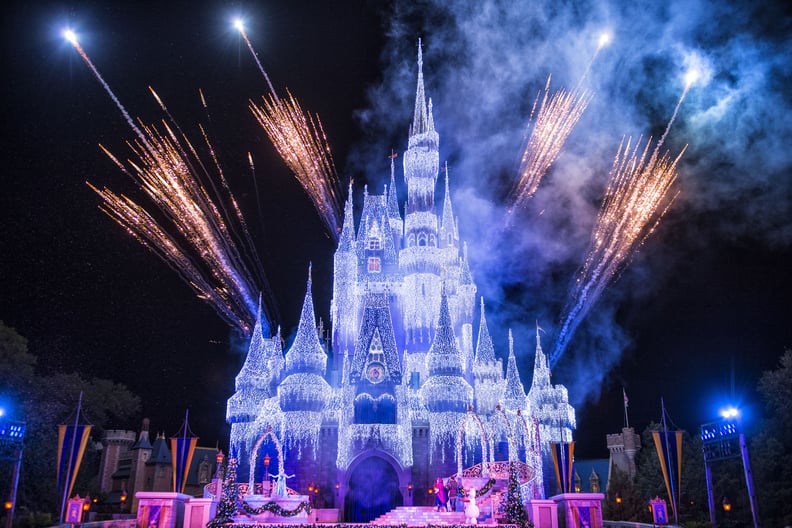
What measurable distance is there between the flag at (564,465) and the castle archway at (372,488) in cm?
1296

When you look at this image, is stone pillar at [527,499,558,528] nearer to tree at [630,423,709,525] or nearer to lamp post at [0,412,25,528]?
tree at [630,423,709,525]

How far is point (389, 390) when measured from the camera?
43781mm

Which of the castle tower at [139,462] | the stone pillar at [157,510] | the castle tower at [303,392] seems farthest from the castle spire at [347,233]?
the stone pillar at [157,510]

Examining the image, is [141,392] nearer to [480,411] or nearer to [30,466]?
[30,466]

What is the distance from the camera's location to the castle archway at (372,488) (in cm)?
4188

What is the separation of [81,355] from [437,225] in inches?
1207

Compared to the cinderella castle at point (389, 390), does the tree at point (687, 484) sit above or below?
below

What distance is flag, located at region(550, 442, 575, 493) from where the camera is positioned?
104 ft

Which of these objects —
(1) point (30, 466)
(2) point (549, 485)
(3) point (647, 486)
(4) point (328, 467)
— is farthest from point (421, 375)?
(1) point (30, 466)

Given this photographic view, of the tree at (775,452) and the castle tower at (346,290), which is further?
the castle tower at (346,290)

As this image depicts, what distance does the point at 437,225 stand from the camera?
5341cm

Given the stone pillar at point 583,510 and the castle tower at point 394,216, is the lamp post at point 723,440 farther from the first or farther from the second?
the castle tower at point 394,216

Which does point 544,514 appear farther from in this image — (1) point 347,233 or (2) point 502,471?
(1) point 347,233

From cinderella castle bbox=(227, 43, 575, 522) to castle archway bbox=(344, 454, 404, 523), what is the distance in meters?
0.07
